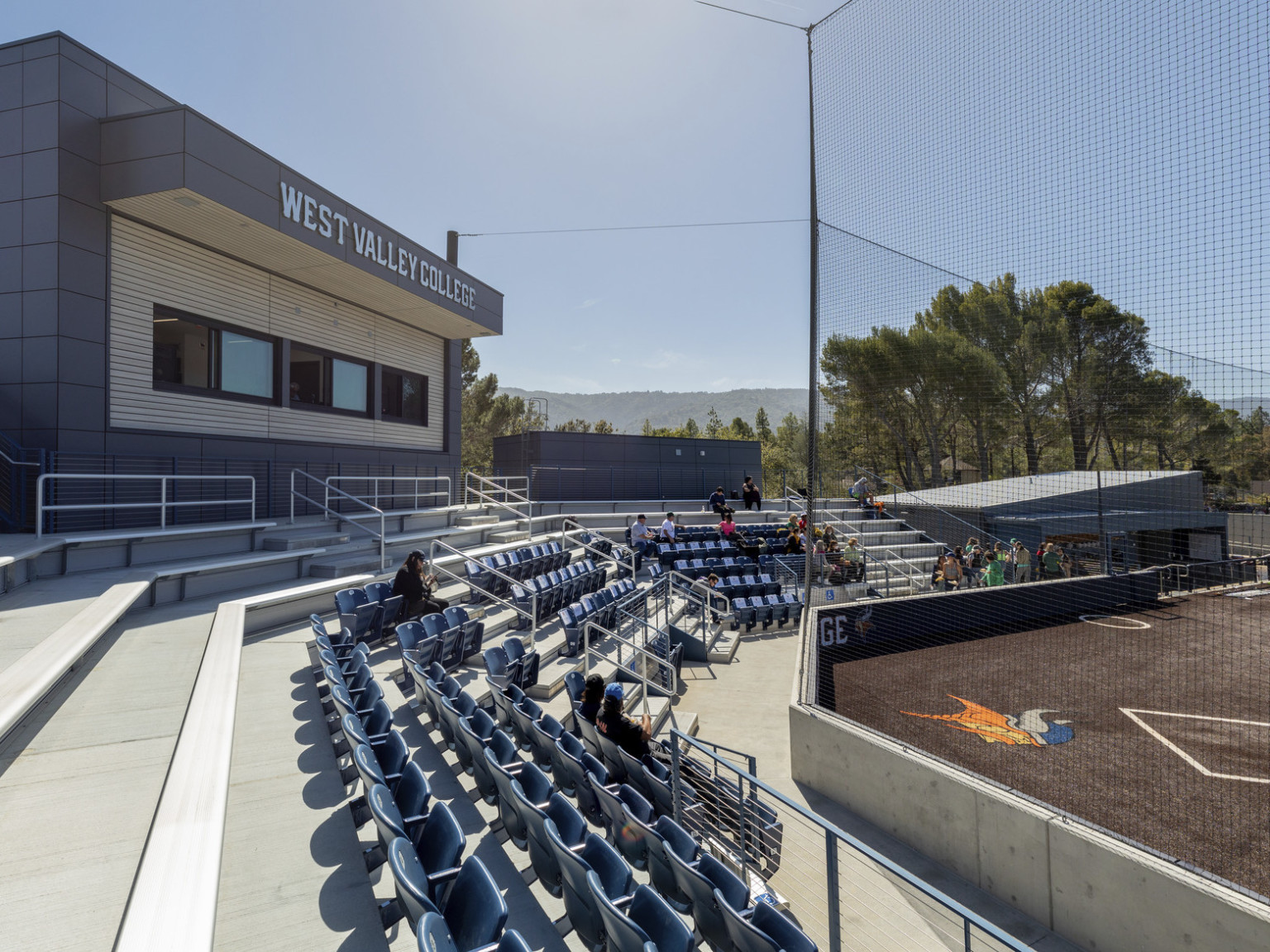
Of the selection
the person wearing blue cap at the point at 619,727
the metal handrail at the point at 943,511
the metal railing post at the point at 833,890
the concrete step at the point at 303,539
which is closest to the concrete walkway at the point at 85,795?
the person wearing blue cap at the point at 619,727

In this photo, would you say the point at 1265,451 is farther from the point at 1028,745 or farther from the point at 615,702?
the point at 615,702

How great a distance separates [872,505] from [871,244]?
1093 cm

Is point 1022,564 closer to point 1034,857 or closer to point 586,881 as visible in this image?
point 1034,857

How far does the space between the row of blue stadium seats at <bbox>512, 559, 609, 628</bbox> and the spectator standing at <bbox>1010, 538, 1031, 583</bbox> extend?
9.64 metres

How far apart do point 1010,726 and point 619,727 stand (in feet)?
19.5

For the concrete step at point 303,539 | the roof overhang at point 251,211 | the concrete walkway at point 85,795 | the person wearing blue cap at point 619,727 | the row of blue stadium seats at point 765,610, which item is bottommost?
the row of blue stadium seats at point 765,610

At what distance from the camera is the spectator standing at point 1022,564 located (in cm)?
1512

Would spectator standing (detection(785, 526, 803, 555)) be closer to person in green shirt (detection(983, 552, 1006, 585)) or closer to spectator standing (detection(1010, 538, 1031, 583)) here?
person in green shirt (detection(983, 552, 1006, 585))

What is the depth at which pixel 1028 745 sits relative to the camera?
789cm

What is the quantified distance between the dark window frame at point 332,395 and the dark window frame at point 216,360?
0.22 m

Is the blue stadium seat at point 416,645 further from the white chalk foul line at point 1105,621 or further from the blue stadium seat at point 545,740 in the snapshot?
the white chalk foul line at point 1105,621

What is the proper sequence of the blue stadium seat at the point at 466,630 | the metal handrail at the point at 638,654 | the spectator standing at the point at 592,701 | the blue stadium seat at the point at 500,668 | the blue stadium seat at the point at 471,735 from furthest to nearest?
the metal handrail at the point at 638,654 < the blue stadium seat at the point at 466,630 < the blue stadium seat at the point at 500,668 < the spectator standing at the point at 592,701 < the blue stadium seat at the point at 471,735

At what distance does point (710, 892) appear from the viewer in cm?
353

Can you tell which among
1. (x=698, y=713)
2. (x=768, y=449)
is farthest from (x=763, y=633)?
(x=768, y=449)
